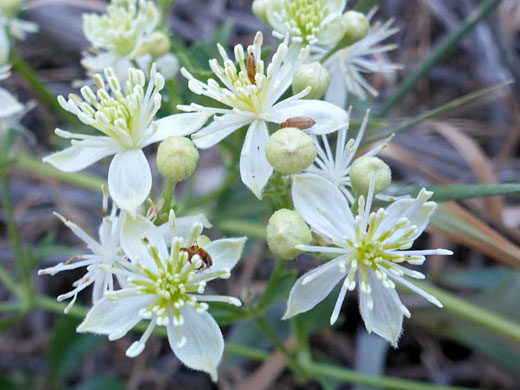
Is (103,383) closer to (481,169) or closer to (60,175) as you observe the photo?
(60,175)

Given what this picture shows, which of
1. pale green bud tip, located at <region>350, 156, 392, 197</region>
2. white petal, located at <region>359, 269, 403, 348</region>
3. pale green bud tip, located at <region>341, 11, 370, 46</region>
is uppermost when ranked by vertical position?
pale green bud tip, located at <region>341, 11, 370, 46</region>

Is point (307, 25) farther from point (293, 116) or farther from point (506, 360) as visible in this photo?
point (506, 360)

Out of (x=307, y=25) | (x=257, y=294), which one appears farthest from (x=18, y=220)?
(x=307, y=25)

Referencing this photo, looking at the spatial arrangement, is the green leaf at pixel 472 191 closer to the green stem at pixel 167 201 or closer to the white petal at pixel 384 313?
the white petal at pixel 384 313

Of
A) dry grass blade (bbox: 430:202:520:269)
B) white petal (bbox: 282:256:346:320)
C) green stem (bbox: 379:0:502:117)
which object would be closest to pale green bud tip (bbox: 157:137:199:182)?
white petal (bbox: 282:256:346:320)

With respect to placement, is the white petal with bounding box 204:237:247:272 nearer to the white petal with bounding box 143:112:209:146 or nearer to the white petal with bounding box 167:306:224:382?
the white petal with bounding box 167:306:224:382

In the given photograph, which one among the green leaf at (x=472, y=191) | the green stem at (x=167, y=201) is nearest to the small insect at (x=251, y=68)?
the green stem at (x=167, y=201)
